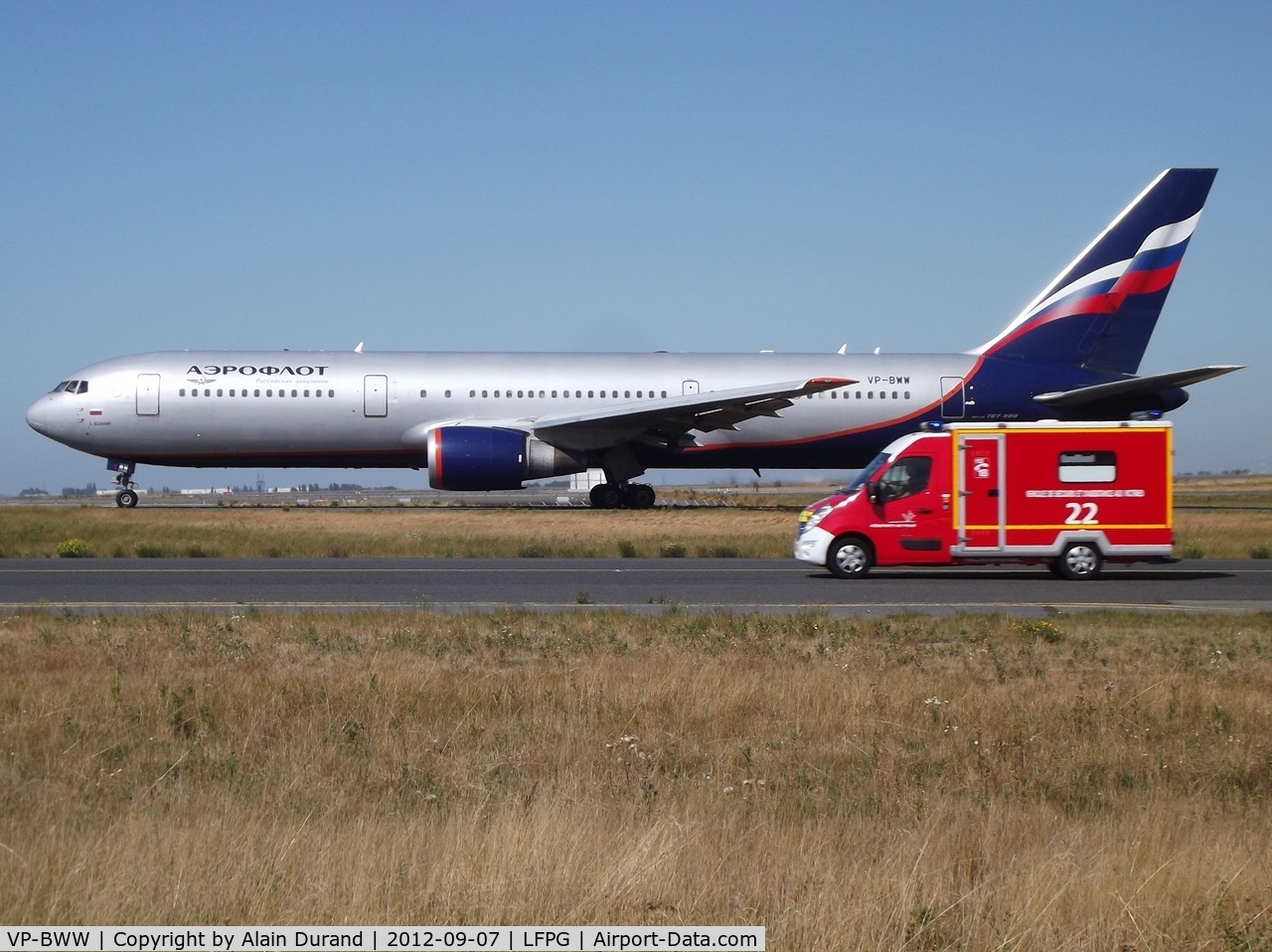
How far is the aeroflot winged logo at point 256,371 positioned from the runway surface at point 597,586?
11.6 meters

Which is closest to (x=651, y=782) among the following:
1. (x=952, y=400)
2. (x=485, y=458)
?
(x=485, y=458)

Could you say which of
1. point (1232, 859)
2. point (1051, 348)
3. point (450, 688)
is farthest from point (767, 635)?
point (1051, 348)

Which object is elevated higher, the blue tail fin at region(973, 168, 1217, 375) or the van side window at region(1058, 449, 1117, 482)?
the blue tail fin at region(973, 168, 1217, 375)

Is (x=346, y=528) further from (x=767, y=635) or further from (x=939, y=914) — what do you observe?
(x=939, y=914)

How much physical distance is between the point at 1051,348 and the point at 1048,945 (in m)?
32.8

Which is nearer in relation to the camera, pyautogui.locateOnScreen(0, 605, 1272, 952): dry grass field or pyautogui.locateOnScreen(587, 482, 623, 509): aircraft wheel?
pyautogui.locateOnScreen(0, 605, 1272, 952): dry grass field

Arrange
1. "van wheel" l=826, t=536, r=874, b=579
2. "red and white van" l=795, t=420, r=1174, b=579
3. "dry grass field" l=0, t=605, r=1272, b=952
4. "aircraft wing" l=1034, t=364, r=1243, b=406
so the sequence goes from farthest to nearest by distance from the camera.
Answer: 1. "aircraft wing" l=1034, t=364, r=1243, b=406
2. "van wheel" l=826, t=536, r=874, b=579
3. "red and white van" l=795, t=420, r=1174, b=579
4. "dry grass field" l=0, t=605, r=1272, b=952

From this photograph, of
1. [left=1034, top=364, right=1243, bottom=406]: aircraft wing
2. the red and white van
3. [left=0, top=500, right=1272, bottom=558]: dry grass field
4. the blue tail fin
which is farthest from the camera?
the blue tail fin

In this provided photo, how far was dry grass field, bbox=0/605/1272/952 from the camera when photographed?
460 centimetres

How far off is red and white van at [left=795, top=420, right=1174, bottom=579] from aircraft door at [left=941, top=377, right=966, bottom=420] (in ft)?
55.3

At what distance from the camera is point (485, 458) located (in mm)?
30656
